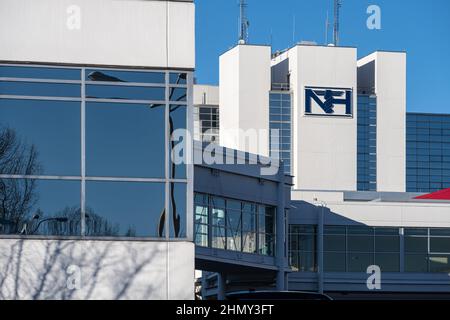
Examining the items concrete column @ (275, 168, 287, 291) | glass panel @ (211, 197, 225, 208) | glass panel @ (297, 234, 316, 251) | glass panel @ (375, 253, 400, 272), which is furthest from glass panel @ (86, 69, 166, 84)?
glass panel @ (375, 253, 400, 272)

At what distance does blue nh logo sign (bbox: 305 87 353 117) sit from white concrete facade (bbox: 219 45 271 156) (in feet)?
14.4

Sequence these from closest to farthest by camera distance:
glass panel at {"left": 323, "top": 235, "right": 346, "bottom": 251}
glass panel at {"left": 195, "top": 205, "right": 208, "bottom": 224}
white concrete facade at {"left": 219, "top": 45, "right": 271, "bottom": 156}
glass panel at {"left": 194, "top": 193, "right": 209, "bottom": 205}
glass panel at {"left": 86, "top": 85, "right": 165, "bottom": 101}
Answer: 1. glass panel at {"left": 86, "top": 85, "right": 165, "bottom": 101}
2. glass panel at {"left": 194, "top": 193, "right": 209, "bottom": 205}
3. glass panel at {"left": 195, "top": 205, "right": 208, "bottom": 224}
4. glass panel at {"left": 323, "top": 235, "right": 346, "bottom": 251}
5. white concrete facade at {"left": 219, "top": 45, "right": 271, "bottom": 156}

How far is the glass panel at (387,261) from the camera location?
195 ft

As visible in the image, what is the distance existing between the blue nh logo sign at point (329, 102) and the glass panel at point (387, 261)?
5397 cm

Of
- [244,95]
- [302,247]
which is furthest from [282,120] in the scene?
[302,247]

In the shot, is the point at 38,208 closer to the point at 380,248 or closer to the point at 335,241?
the point at 335,241

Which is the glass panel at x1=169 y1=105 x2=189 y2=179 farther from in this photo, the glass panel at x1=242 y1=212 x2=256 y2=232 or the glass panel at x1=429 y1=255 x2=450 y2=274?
the glass panel at x1=429 y1=255 x2=450 y2=274

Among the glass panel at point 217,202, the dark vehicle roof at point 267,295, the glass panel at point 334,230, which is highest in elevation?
the glass panel at point 217,202

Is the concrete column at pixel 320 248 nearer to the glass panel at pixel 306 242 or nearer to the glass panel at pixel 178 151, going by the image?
the glass panel at pixel 306 242

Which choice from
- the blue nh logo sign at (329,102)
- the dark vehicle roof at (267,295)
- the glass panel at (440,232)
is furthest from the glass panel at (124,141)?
the blue nh logo sign at (329,102)

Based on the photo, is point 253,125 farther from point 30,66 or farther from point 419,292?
point 30,66

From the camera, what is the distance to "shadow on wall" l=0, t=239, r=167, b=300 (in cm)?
2091

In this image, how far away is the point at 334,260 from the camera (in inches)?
2335

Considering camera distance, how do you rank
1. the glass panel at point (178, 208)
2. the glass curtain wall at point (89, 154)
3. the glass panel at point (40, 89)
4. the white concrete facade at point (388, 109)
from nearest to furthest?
the glass curtain wall at point (89, 154), the glass panel at point (40, 89), the glass panel at point (178, 208), the white concrete facade at point (388, 109)
